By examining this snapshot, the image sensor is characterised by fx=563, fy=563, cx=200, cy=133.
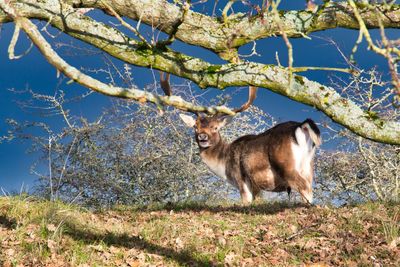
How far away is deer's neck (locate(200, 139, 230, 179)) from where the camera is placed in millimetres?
13961

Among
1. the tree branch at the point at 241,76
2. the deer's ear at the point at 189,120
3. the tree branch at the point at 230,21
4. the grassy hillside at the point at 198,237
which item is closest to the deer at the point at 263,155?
the deer's ear at the point at 189,120

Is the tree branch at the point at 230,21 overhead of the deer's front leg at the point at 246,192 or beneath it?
overhead

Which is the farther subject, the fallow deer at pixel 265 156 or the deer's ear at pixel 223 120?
the deer's ear at pixel 223 120

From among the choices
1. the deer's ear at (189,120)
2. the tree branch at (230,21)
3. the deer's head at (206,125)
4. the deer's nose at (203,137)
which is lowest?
the deer's nose at (203,137)

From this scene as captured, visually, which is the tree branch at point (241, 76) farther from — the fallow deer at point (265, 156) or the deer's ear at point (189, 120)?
the deer's ear at point (189, 120)

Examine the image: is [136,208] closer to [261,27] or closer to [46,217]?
[46,217]

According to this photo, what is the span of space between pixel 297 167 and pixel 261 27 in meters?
4.97

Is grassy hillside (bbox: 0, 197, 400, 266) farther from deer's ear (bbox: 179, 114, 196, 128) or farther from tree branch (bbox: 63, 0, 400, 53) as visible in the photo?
deer's ear (bbox: 179, 114, 196, 128)

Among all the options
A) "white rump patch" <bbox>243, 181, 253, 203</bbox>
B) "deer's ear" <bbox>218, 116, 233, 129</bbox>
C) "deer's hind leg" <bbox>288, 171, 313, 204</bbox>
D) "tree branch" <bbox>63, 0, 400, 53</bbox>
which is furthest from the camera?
"deer's ear" <bbox>218, 116, 233, 129</bbox>

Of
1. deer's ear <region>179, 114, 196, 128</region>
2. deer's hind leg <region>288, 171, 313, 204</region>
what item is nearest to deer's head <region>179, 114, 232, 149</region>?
deer's ear <region>179, 114, 196, 128</region>

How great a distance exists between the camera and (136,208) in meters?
12.0

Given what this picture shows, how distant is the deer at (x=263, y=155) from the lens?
480 inches

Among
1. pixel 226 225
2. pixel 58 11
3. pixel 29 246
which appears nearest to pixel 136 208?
pixel 226 225

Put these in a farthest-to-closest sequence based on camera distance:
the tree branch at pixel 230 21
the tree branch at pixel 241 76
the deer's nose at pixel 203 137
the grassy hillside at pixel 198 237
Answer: the deer's nose at pixel 203 137, the tree branch at pixel 230 21, the grassy hillside at pixel 198 237, the tree branch at pixel 241 76
